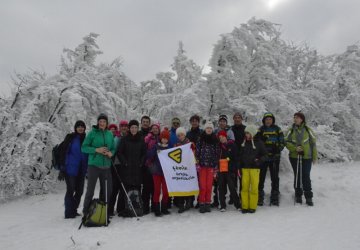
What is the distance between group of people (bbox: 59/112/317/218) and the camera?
6.80 m

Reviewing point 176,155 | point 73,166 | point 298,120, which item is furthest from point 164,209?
point 298,120

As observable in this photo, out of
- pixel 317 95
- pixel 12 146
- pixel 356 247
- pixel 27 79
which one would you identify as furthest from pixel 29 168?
pixel 317 95

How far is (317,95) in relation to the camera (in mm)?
12250

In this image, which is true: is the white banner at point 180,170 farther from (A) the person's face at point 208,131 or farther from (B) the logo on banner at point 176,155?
(A) the person's face at point 208,131

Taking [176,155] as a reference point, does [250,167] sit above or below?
below

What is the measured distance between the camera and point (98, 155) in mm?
6562

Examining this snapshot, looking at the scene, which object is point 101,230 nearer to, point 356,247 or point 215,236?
point 215,236

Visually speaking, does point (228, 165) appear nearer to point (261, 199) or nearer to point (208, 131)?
point (208, 131)

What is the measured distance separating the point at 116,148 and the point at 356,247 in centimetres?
476

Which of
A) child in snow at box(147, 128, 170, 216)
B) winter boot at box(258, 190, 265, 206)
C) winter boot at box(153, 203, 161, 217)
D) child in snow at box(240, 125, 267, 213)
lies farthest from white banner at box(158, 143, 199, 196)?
winter boot at box(258, 190, 265, 206)

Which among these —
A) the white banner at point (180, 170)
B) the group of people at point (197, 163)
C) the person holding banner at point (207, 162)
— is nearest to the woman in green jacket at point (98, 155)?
the group of people at point (197, 163)

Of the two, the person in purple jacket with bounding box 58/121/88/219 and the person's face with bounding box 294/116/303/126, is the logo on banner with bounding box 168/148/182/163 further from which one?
the person's face with bounding box 294/116/303/126

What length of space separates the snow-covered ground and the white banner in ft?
1.76

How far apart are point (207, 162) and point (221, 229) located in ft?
5.46
